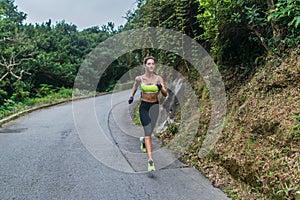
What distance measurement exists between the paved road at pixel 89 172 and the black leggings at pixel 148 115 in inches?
28.5

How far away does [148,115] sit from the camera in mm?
5512

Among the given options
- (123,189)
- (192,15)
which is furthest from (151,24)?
(123,189)

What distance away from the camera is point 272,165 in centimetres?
389

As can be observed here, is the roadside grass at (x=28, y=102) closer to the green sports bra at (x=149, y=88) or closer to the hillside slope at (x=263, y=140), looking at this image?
the green sports bra at (x=149, y=88)

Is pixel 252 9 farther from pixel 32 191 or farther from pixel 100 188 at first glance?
pixel 32 191

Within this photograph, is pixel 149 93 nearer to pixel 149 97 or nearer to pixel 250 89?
pixel 149 97

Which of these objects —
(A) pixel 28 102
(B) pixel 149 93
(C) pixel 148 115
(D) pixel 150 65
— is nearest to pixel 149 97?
(B) pixel 149 93

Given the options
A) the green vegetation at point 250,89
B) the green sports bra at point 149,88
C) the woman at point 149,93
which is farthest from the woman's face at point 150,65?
the green vegetation at point 250,89

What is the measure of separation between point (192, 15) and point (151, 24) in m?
1.54

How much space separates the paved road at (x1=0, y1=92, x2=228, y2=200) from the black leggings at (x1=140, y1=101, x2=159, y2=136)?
28.5 inches

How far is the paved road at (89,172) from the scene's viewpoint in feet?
13.9

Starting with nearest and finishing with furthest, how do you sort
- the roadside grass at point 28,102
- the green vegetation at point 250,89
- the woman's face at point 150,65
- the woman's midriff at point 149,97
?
the green vegetation at point 250,89 → the woman's face at point 150,65 → the woman's midriff at point 149,97 → the roadside grass at point 28,102

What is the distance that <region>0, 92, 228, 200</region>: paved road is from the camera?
13.9ft

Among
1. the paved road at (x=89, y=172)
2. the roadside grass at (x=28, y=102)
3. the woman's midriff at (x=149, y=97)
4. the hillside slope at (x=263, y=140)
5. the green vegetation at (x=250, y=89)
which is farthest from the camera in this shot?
the roadside grass at (x=28, y=102)
